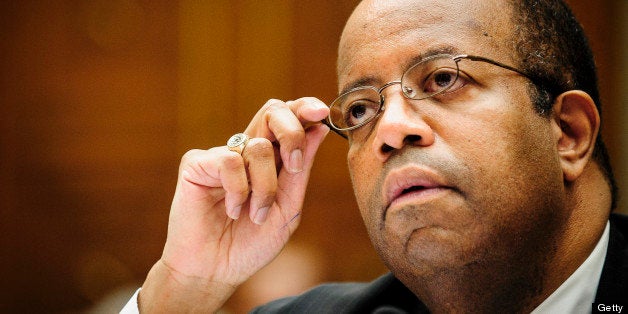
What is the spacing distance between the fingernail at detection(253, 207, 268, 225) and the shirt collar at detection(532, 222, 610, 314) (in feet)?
2.63

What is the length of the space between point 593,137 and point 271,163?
0.91 meters

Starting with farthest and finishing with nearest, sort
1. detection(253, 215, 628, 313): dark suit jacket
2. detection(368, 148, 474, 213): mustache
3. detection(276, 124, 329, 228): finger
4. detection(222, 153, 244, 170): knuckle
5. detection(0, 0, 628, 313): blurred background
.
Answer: detection(0, 0, 628, 313): blurred background → detection(276, 124, 329, 228): finger → detection(222, 153, 244, 170): knuckle → detection(253, 215, 628, 313): dark suit jacket → detection(368, 148, 474, 213): mustache

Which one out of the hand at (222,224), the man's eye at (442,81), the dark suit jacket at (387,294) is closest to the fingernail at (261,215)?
the hand at (222,224)

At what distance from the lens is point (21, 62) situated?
4.27 meters

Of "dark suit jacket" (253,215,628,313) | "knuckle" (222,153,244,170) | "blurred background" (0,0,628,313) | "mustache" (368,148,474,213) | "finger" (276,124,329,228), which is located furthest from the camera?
"blurred background" (0,0,628,313)

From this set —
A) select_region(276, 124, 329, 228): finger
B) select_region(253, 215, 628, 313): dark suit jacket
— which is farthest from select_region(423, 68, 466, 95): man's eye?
select_region(253, 215, 628, 313): dark suit jacket

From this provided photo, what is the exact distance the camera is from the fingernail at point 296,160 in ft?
6.14

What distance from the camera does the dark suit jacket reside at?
5.47ft

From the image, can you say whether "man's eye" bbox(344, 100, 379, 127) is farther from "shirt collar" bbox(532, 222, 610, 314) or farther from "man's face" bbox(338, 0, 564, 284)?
"shirt collar" bbox(532, 222, 610, 314)

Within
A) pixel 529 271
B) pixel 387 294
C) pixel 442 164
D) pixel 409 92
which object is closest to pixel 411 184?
→ pixel 442 164

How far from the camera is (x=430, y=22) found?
1728mm

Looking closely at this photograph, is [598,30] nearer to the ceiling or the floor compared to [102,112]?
nearer to the ceiling

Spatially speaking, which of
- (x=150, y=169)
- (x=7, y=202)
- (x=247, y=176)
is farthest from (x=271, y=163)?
(x=7, y=202)

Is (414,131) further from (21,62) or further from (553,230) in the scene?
(21,62)
